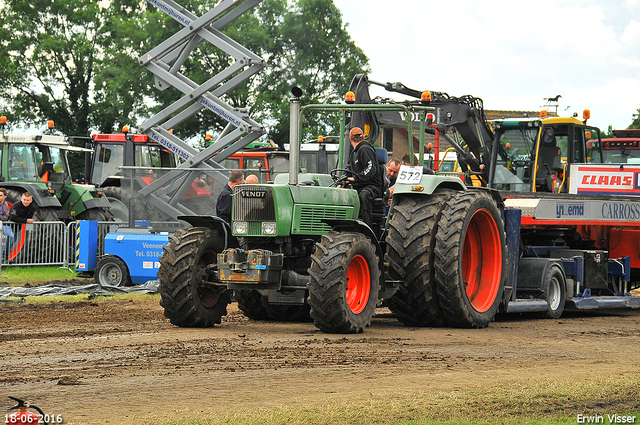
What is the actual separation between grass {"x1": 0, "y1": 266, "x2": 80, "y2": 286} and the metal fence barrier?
0.43 feet

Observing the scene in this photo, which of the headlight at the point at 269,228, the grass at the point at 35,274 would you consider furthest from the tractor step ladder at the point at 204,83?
the headlight at the point at 269,228

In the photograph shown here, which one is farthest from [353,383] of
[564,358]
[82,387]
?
[564,358]

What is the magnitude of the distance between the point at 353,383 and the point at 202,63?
37.2 m

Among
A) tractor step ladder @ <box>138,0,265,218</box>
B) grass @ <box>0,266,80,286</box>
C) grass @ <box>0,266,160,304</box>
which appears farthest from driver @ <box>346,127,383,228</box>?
grass @ <box>0,266,80,286</box>

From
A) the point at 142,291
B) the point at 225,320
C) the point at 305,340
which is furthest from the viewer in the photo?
the point at 142,291

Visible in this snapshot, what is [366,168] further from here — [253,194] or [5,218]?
[5,218]

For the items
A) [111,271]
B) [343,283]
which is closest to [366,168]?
[343,283]

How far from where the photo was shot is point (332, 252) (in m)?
9.05

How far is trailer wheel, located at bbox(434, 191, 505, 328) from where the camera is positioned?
1005 cm

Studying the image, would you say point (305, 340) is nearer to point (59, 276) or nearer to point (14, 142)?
point (59, 276)

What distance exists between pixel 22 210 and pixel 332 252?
12261 millimetres

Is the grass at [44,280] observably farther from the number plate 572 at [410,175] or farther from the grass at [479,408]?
the grass at [479,408]

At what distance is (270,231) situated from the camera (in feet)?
31.6

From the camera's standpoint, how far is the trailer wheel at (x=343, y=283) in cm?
897
